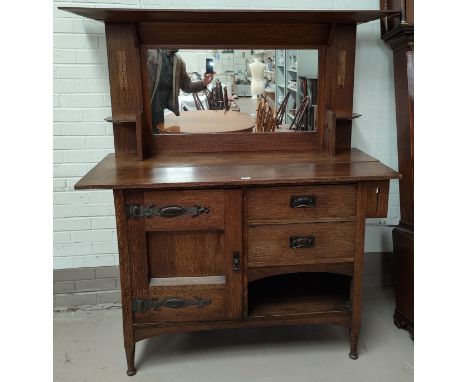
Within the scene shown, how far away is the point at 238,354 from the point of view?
2143 millimetres

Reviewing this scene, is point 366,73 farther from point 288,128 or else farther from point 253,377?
point 253,377

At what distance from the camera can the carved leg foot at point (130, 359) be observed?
1970mm

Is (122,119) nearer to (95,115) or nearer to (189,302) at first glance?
(95,115)

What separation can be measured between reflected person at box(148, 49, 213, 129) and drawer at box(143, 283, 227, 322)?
883 millimetres

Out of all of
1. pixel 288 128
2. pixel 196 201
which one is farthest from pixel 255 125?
pixel 196 201

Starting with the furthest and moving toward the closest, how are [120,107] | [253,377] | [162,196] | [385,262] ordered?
[385,262] < [120,107] < [253,377] < [162,196]

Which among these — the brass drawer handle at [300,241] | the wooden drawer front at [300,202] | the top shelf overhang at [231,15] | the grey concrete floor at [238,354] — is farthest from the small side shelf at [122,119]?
the grey concrete floor at [238,354]

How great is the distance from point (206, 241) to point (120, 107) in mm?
819

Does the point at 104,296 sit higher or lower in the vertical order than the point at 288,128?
lower

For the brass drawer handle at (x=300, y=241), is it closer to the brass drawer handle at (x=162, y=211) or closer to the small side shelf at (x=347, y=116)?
the brass drawer handle at (x=162, y=211)

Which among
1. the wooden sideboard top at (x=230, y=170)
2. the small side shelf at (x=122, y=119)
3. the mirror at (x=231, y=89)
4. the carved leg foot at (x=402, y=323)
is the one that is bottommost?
the carved leg foot at (x=402, y=323)

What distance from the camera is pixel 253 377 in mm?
1987

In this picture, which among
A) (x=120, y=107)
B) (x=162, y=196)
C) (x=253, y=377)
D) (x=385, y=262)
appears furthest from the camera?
(x=385, y=262)

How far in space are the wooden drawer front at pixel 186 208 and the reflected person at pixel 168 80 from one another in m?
0.60
